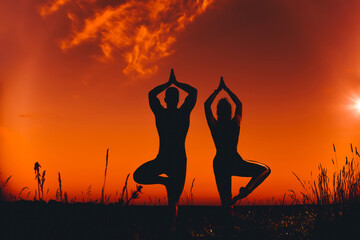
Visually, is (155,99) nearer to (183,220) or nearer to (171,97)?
(171,97)

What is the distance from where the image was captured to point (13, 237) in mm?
3703

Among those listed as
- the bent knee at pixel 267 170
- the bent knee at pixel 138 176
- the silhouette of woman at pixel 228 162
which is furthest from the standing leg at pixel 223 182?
the bent knee at pixel 138 176

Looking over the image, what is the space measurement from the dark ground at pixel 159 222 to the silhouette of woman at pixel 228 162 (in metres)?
0.50

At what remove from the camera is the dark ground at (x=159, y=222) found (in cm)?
381

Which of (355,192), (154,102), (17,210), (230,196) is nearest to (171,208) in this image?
(230,196)

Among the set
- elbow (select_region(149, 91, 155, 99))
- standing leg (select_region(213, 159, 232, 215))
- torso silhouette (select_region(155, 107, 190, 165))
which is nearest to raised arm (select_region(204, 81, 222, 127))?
torso silhouette (select_region(155, 107, 190, 165))

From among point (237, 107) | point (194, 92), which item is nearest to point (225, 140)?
point (237, 107)

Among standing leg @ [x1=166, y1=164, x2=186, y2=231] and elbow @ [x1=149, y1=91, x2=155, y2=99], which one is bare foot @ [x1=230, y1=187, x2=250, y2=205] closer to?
standing leg @ [x1=166, y1=164, x2=186, y2=231]

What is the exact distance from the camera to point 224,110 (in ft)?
21.6

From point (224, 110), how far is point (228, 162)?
1.00 metres

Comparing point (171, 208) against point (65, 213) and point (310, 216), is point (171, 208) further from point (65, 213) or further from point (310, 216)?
point (310, 216)

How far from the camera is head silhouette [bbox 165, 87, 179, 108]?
20.3ft

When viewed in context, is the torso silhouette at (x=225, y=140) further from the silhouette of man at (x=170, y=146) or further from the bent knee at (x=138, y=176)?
the bent knee at (x=138, y=176)

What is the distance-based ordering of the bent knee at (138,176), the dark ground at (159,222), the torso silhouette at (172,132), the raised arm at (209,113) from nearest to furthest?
1. the dark ground at (159,222)
2. the bent knee at (138,176)
3. the torso silhouette at (172,132)
4. the raised arm at (209,113)
